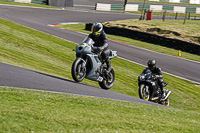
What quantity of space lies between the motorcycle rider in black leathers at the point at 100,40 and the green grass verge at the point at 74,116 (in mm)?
2995

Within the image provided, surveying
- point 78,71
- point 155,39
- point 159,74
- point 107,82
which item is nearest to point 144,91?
point 159,74

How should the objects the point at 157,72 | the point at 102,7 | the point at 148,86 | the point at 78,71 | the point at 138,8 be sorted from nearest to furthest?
the point at 78,71 → the point at 148,86 → the point at 157,72 → the point at 102,7 → the point at 138,8

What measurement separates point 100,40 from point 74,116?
5293mm

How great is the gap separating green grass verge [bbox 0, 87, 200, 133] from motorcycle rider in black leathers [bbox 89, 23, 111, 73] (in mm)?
2995

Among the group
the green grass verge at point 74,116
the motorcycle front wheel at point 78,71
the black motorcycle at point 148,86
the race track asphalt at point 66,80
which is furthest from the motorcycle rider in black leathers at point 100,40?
the green grass verge at point 74,116

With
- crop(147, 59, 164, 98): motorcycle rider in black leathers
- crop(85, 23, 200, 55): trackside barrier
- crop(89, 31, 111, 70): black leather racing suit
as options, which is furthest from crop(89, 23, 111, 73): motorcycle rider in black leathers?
crop(85, 23, 200, 55): trackside barrier

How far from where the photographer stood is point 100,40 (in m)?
11.4

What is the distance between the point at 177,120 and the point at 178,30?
27253 millimetres

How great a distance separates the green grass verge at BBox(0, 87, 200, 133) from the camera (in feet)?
18.6

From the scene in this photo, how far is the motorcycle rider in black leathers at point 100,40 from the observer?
36.4 ft

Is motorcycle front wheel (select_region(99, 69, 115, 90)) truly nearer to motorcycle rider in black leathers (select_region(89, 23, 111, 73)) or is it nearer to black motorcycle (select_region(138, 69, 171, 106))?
motorcycle rider in black leathers (select_region(89, 23, 111, 73))

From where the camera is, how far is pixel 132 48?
28000mm

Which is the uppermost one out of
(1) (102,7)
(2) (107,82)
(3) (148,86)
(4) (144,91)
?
(1) (102,7)

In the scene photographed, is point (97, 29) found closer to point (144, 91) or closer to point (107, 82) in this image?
point (107, 82)
